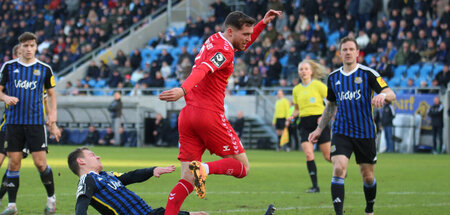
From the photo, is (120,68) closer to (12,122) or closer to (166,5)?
(166,5)

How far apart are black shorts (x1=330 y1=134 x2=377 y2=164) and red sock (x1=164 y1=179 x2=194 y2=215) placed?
7.22 ft

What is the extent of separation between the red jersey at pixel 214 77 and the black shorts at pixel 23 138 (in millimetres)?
3028

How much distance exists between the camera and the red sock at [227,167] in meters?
6.66

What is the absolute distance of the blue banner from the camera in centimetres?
2361

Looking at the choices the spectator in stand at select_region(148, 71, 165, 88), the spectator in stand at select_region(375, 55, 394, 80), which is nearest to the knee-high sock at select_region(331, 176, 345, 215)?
the spectator in stand at select_region(375, 55, 394, 80)

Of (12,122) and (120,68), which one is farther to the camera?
(120,68)

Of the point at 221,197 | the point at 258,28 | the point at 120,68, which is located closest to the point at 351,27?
the point at 120,68

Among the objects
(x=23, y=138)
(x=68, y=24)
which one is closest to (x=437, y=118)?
(x=23, y=138)

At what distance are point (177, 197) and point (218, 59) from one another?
1.41m

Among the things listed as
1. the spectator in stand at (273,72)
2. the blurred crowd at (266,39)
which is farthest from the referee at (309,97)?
the spectator in stand at (273,72)

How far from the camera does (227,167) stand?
6781 mm

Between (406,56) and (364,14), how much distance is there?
3785mm

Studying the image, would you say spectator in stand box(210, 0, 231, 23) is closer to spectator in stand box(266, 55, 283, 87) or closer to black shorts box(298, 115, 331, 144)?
spectator in stand box(266, 55, 283, 87)

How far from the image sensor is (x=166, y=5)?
1483 inches
